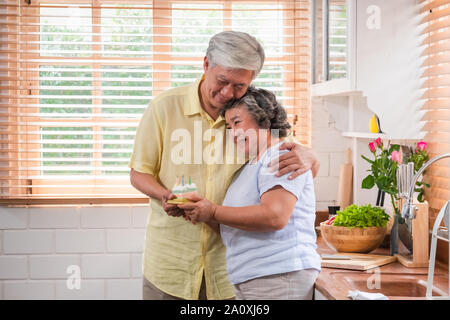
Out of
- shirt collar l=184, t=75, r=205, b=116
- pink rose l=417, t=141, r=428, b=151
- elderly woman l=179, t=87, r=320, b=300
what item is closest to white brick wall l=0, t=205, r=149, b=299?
shirt collar l=184, t=75, r=205, b=116

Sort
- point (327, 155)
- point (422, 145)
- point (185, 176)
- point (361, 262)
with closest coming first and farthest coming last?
point (185, 176) < point (361, 262) < point (422, 145) < point (327, 155)

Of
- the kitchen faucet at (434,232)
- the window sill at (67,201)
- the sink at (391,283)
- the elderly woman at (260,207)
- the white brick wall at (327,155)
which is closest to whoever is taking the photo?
the kitchen faucet at (434,232)

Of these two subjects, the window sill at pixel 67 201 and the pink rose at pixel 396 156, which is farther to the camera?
the window sill at pixel 67 201

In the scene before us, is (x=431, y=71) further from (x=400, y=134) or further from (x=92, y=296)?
(x=92, y=296)

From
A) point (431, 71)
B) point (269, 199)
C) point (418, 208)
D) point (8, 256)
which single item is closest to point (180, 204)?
point (269, 199)

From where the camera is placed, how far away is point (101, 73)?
2.93m

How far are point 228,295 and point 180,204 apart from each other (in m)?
0.40

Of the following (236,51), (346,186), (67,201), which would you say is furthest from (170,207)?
(346,186)

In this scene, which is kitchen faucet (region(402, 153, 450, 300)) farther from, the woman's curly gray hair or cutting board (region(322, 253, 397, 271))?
the woman's curly gray hair

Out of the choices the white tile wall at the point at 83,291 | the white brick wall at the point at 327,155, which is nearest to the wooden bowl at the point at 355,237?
the white brick wall at the point at 327,155

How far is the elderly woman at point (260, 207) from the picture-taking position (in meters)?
1.67

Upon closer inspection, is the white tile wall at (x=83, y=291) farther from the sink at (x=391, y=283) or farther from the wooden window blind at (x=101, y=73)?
the sink at (x=391, y=283)

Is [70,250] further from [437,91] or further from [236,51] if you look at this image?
[437,91]

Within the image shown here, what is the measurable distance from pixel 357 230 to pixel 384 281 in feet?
1.19
